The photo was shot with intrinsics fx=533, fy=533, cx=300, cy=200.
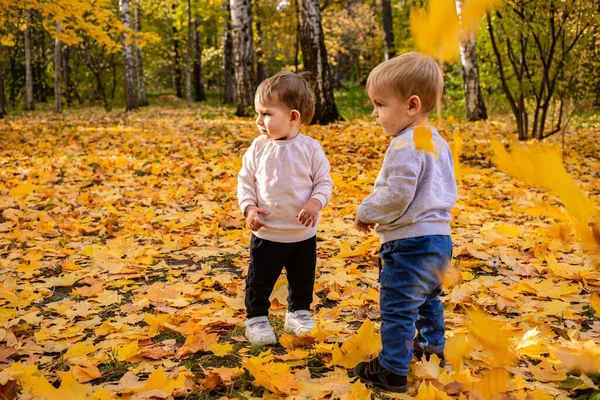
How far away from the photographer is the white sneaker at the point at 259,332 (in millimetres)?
2307

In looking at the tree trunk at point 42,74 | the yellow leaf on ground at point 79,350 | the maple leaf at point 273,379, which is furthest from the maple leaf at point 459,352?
the tree trunk at point 42,74

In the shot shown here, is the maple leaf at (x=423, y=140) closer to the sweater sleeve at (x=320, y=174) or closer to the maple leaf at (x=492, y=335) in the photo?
the maple leaf at (x=492, y=335)

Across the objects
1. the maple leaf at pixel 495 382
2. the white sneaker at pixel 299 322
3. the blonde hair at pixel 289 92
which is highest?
the blonde hair at pixel 289 92

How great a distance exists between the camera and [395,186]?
1772 millimetres

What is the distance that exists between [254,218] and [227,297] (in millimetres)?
808

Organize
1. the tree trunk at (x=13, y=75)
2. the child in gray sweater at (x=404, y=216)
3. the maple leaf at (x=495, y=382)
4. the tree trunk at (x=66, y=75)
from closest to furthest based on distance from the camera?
1. the maple leaf at (x=495, y=382)
2. the child in gray sweater at (x=404, y=216)
3. the tree trunk at (x=13, y=75)
4. the tree trunk at (x=66, y=75)

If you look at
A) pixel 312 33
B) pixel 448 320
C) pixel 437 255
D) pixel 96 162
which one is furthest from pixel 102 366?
pixel 312 33

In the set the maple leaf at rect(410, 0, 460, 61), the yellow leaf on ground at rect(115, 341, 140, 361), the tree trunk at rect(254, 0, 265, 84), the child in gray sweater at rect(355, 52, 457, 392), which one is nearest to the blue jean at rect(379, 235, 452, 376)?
the child in gray sweater at rect(355, 52, 457, 392)

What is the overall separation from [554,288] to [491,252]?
80 cm

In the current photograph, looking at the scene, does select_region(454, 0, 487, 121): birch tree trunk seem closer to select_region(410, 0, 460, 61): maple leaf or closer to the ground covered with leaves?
the ground covered with leaves

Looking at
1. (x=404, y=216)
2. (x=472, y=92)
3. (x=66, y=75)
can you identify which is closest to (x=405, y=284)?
(x=404, y=216)

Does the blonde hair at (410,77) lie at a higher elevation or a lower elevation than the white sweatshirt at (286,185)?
higher

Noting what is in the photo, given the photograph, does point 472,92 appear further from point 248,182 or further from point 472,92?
point 248,182

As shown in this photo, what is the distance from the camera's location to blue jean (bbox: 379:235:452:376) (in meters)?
1.83
